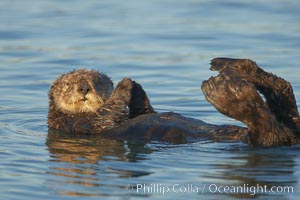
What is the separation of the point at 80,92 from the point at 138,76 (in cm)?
295

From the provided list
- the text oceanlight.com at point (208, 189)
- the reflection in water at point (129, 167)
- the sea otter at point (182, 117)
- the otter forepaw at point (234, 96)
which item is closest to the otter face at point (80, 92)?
the sea otter at point (182, 117)

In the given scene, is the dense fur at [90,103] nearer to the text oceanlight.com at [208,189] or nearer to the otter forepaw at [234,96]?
the otter forepaw at [234,96]

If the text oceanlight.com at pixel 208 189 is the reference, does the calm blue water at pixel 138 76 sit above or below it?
above

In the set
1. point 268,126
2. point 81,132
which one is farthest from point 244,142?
point 81,132

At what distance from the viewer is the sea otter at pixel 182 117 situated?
7.89 metres

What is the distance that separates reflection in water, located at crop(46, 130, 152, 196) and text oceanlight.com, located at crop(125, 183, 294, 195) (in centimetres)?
20

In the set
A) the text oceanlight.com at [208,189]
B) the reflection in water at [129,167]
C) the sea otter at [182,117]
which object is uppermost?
the sea otter at [182,117]

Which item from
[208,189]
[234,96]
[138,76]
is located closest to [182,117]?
[234,96]

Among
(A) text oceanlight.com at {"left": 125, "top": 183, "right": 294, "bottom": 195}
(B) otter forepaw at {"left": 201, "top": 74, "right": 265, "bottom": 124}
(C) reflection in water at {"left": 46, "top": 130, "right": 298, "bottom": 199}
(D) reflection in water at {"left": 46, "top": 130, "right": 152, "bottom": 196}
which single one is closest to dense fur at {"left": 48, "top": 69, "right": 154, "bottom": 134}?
(D) reflection in water at {"left": 46, "top": 130, "right": 152, "bottom": 196}

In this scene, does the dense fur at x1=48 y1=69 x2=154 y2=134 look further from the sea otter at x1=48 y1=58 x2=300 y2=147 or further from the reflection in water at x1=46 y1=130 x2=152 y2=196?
the reflection in water at x1=46 y1=130 x2=152 y2=196

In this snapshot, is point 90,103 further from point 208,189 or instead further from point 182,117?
point 208,189

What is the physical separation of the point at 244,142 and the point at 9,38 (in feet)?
24.3

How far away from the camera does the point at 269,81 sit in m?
8.21

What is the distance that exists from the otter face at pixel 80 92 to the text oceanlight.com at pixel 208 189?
2.46m
